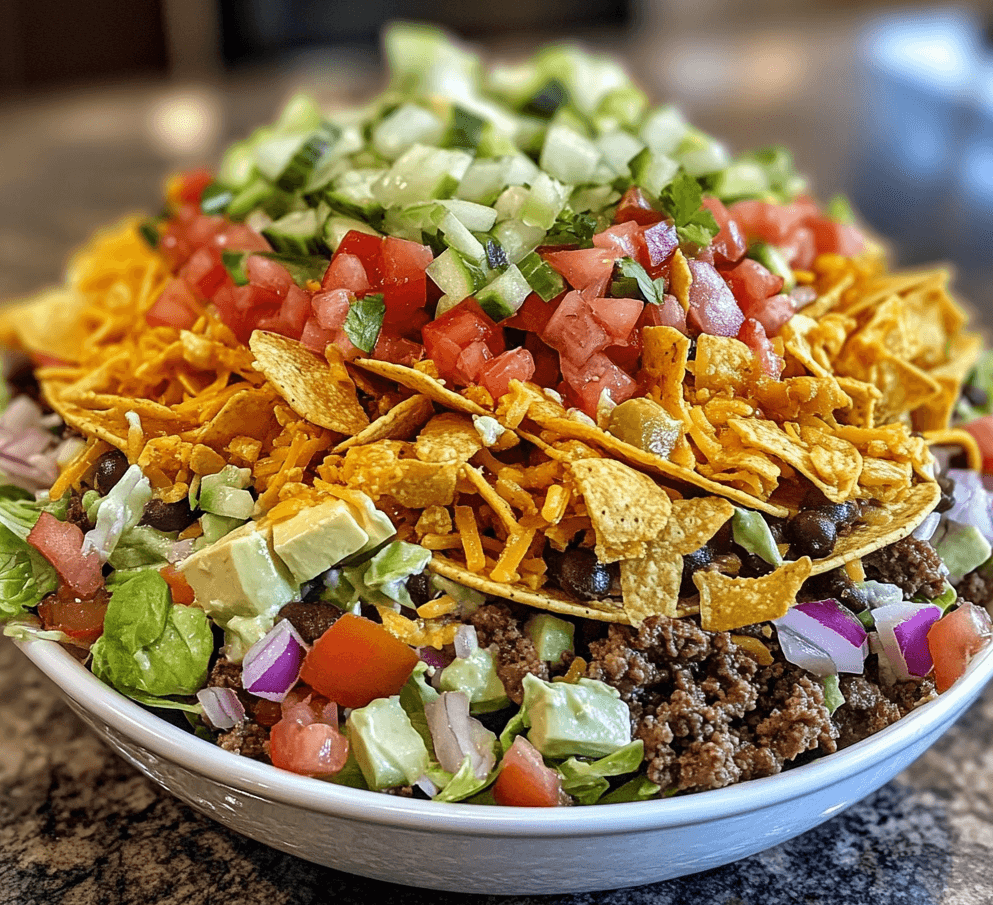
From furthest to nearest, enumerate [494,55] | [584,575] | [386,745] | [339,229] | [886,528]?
[494,55]
[339,229]
[886,528]
[584,575]
[386,745]

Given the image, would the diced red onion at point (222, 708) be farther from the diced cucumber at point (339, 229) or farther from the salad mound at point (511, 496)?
the diced cucumber at point (339, 229)

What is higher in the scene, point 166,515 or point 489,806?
point 166,515

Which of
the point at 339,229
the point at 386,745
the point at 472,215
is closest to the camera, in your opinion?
the point at 386,745

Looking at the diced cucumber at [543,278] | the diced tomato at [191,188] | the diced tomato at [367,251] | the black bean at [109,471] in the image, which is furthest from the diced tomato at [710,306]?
the diced tomato at [191,188]

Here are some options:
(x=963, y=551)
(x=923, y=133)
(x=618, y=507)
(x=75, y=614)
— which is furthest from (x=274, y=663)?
(x=923, y=133)

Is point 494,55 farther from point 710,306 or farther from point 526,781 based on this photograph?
point 526,781


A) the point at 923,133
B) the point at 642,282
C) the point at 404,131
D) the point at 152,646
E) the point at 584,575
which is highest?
the point at 404,131

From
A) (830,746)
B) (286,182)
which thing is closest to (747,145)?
(286,182)

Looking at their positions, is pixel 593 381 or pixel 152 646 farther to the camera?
pixel 593 381

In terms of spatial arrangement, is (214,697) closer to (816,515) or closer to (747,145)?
(816,515)

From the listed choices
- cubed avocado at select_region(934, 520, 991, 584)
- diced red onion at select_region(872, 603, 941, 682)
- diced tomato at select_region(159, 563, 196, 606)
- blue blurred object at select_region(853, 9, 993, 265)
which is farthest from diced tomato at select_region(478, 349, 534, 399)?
blue blurred object at select_region(853, 9, 993, 265)
